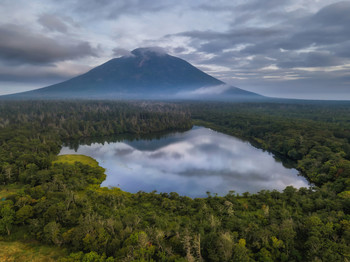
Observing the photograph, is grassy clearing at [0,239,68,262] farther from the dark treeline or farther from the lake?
the dark treeline

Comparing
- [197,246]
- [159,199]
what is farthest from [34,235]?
[197,246]

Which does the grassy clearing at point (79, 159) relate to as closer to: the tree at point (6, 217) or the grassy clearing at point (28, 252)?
the tree at point (6, 217)

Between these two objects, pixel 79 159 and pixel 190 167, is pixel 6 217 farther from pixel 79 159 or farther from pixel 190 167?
pixel 190 167

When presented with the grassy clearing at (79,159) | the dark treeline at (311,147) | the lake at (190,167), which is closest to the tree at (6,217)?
the lake at (190,167)

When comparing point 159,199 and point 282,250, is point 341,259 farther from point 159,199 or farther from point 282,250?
point 159,199

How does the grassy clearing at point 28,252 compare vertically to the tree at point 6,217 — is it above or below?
below

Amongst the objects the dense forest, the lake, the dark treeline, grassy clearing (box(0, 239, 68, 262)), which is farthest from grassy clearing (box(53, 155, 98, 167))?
the dark treeline

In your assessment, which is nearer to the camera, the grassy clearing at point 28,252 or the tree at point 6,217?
the grassy clearing at point 28,252
